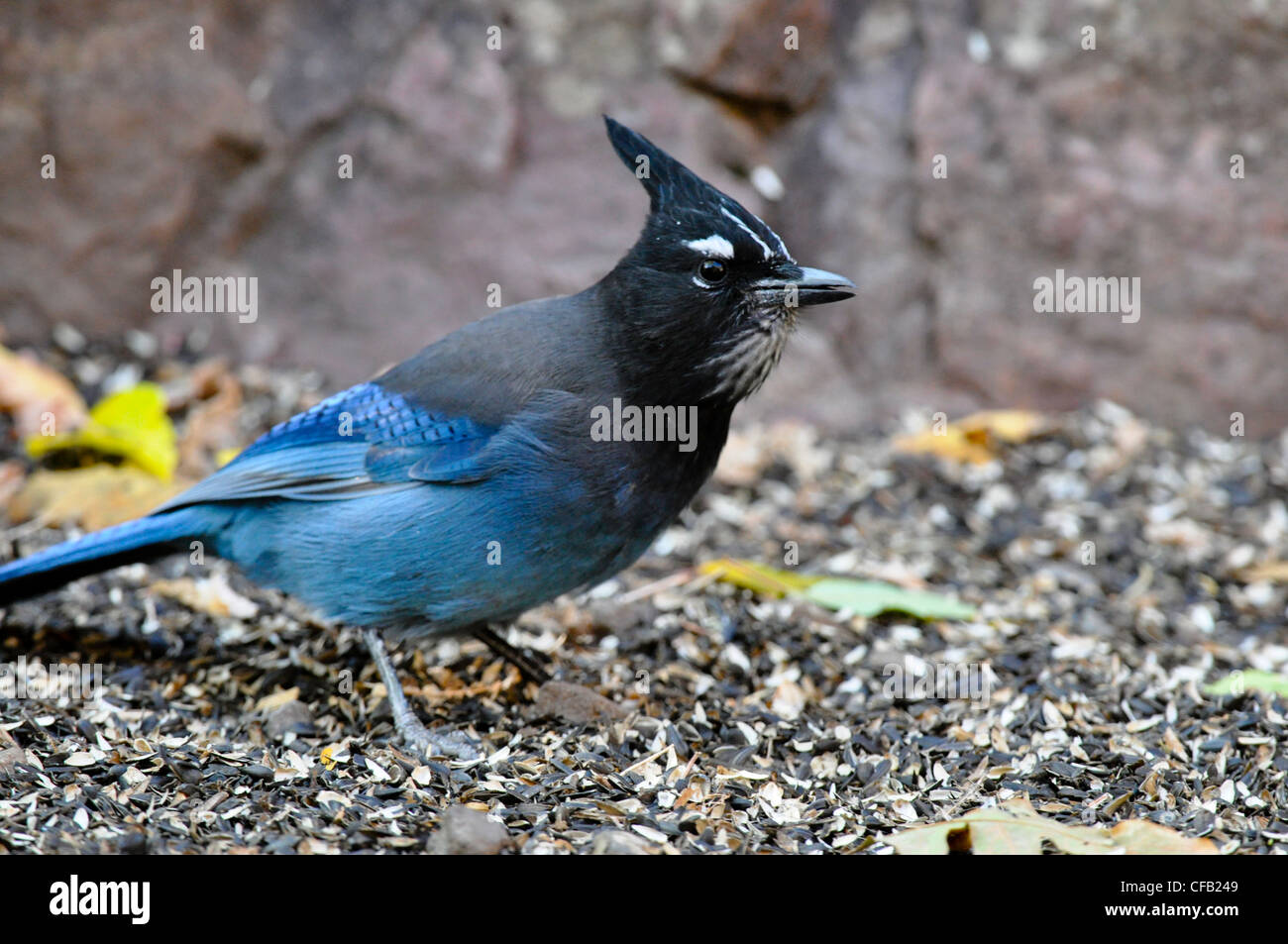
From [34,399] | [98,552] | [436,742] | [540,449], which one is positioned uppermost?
[34,399]

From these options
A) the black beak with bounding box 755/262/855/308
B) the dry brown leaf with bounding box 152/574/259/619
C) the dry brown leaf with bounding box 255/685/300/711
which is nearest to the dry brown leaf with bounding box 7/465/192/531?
the dry brown leaf with bounding box 152/574/259/619

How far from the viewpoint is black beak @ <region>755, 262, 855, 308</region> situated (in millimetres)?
3932

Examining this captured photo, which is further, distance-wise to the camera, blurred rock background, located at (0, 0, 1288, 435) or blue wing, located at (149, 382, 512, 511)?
blurred rock background, located at (0, 0, 1288, 435)

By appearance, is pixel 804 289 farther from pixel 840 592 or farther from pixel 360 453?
pixel 360 453

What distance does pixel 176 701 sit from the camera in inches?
164

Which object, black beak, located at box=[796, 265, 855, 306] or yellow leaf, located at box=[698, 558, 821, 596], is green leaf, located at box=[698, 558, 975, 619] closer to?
yellow leaf, located at box=[698, 558, 821, 596]

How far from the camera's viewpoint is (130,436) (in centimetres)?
556

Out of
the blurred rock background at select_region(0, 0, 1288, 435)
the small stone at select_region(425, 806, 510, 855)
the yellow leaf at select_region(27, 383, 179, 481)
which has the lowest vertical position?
the small stone at select_region(425, 806, 510, 855)

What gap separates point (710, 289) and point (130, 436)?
8.96 feet

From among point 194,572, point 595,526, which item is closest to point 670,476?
point 595,526

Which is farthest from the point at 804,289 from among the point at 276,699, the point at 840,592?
the point at 276,699

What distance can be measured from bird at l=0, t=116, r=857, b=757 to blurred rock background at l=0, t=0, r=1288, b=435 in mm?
2630

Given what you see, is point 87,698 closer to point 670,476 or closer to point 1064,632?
point 670,476

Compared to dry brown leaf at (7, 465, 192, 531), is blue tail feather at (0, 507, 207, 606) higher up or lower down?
lower down
